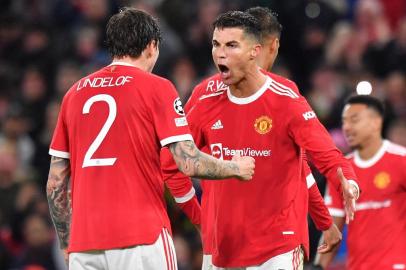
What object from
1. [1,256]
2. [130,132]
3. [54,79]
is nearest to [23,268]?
[1,256]

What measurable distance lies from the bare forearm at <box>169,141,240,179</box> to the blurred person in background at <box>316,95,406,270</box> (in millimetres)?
2332

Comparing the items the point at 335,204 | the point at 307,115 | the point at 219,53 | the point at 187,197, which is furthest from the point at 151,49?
the point at 335,204

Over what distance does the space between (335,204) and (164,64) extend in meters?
5.54

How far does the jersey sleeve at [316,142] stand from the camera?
7016 mm

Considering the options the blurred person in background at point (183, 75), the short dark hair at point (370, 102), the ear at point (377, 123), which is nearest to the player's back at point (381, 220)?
the ear at point (377, 123)

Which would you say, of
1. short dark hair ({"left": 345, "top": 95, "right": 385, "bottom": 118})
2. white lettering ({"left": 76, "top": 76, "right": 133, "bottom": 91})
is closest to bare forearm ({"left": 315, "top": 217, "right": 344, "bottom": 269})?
short dark hair ({"left": 345, "top": 95, "right": 385, "bottom": 118})

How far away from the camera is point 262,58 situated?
7840 mm

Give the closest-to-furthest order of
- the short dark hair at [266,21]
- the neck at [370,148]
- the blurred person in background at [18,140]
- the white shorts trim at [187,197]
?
the white shorts trim at [187,197]
the short dark hair at [266,21]
the neck at [370,148]
the blurred person in background at [18,140]

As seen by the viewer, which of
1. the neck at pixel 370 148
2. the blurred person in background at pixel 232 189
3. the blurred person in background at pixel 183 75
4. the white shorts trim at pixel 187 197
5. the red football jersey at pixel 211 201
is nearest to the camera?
the blurred person in background at pixel 232 189

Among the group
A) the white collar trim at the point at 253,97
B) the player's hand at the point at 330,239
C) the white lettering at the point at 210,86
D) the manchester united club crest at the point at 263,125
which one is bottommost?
the player's hand at the point at 330,239

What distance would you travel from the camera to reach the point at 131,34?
6.57 metres

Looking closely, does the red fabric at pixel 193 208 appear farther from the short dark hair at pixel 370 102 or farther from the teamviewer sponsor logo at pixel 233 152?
the short dark hair at pixel 370 102

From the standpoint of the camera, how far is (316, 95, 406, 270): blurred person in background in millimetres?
8523

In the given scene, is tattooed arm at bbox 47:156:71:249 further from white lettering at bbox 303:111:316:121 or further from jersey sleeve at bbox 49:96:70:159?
white lettering at bbox 303:111:316:121
